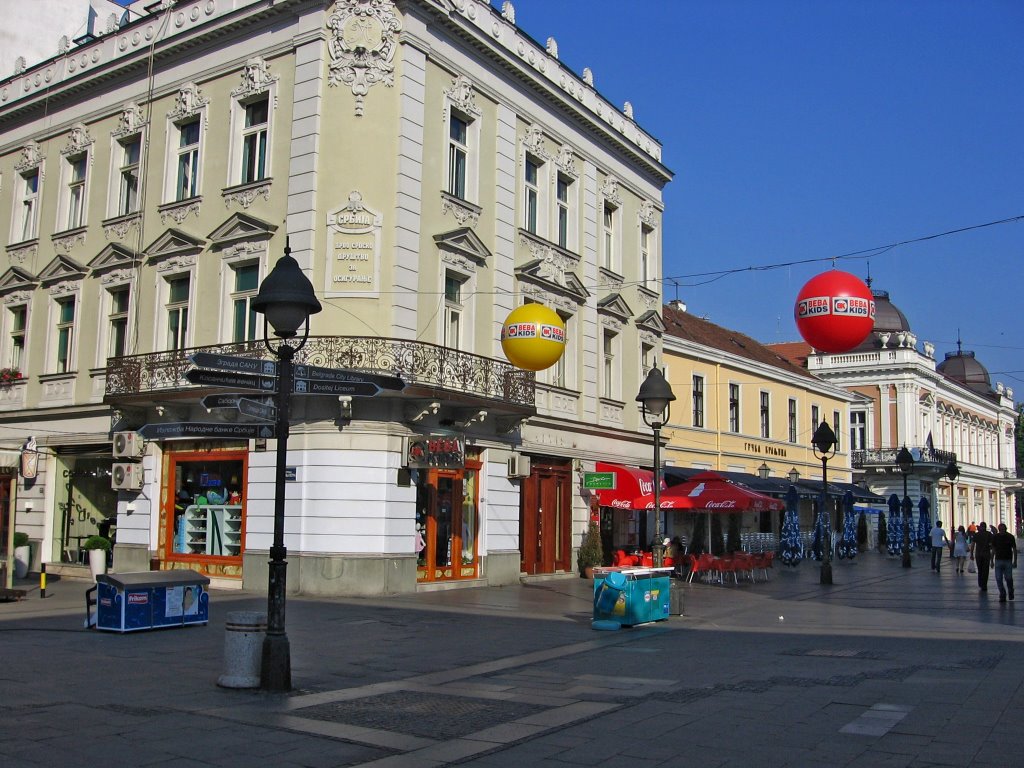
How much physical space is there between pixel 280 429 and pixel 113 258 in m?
17.7

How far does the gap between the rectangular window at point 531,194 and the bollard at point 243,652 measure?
18.0 meters

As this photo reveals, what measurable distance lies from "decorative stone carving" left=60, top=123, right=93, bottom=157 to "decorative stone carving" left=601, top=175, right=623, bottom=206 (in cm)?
1444

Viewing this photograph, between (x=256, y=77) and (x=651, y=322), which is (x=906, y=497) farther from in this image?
(x=256, y=77)

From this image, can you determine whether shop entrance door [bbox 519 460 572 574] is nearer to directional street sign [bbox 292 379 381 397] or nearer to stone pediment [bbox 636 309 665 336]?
stone pediment [bbox 636 309 665 336]

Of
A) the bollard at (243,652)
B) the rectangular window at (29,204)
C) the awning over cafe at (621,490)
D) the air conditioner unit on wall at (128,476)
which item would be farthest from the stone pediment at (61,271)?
the bollard at (243,652)

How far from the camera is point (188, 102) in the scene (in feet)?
81.4

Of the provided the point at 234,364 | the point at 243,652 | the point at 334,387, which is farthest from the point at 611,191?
the point at 243,652

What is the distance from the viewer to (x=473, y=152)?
24750 mm

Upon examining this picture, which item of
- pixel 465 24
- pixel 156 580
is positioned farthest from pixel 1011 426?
A: pixel 156 580

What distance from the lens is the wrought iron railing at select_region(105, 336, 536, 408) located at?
20.8 m

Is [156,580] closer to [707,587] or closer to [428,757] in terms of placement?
[428,757]

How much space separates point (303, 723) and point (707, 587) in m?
18.5

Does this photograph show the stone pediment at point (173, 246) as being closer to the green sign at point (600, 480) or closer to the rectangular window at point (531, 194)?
the rectangular window at point (531, 194)

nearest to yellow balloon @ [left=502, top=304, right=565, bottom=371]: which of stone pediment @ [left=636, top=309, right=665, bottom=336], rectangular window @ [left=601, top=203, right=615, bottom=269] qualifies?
rectangular window @ [left=601, top=203, right=615, bottom=269]
